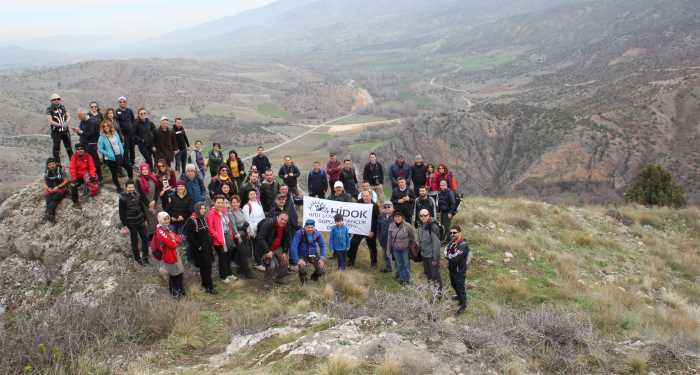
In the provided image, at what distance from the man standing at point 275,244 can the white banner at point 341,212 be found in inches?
37.4

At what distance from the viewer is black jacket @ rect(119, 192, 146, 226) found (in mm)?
8703

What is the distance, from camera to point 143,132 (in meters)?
11.5

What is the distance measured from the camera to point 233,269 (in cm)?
977

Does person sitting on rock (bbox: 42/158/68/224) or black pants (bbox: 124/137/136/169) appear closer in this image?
person sitting on rock (bbox: 42/158/68/224)

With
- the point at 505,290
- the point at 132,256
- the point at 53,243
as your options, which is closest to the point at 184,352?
the point at 132,256

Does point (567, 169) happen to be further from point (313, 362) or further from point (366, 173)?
point (313, 362)

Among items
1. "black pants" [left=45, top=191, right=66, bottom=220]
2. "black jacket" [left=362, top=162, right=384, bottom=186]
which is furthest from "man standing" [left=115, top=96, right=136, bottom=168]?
"black jacket" [left=362, top=162, right=384, bottom=186]

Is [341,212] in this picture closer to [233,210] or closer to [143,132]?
[233,210]

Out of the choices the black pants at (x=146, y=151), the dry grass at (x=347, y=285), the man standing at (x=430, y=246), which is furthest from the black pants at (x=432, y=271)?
the black pants at (x=146, y=151)

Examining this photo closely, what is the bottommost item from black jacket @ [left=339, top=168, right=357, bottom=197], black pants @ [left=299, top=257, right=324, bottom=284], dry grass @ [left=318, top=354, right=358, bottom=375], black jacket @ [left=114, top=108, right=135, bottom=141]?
black pants @ [left=299, top=257, right=324, bottom=284]

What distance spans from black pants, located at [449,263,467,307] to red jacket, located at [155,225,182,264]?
493 cm

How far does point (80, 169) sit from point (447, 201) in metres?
8.45

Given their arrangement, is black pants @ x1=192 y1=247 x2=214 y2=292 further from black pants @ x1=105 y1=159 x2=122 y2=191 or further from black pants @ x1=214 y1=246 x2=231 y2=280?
black pants @ x1=105 y1=159 x2=122 y2=191

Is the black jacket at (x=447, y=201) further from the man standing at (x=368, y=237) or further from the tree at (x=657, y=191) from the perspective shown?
the tree at (x=657, y=191)
